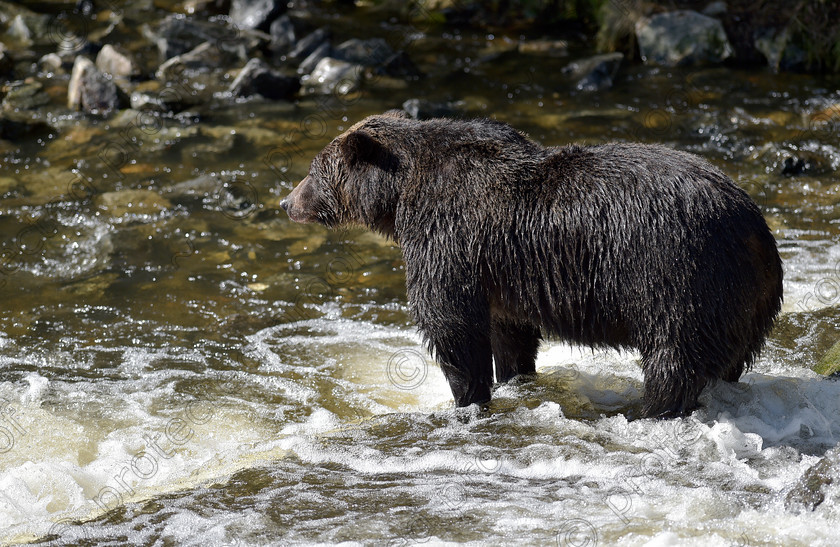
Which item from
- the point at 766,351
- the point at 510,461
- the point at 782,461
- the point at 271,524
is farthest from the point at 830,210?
the point at 271,524

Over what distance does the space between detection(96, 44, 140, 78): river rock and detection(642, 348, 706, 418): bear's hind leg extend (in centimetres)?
1141

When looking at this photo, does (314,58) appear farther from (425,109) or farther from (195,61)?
(425,109)

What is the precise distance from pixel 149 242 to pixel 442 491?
565cm

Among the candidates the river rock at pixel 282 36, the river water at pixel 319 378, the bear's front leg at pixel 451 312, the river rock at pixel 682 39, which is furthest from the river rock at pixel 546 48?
the bear's front leg at pixel 451 312

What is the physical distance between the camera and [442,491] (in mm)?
5445

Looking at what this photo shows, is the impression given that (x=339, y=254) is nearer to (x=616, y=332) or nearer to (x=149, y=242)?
(x=149, y=242)

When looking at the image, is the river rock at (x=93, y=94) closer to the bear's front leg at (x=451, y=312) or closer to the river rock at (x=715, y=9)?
the bear's front leg at (x=451, y=312)

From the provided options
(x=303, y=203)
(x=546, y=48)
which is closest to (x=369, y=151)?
(x=303, y=203)

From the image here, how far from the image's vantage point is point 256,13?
55.3ft

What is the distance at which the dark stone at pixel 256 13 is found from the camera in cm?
1677

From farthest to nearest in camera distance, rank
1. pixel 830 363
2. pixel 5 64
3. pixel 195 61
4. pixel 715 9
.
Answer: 1. pixel 195 61
2. pixel 5 64
3. pixel 715 9
4. pixel 830 363

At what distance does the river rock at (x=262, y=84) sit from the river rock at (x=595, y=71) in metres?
4.41

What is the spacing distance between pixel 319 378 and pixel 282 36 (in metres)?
10.1

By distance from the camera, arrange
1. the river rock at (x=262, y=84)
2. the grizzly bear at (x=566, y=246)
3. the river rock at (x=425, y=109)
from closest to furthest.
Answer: the grizzly bear at (x=566, y=246)
the river rock at (x=425, y=109)
the river rock at (x=262, y=84)
